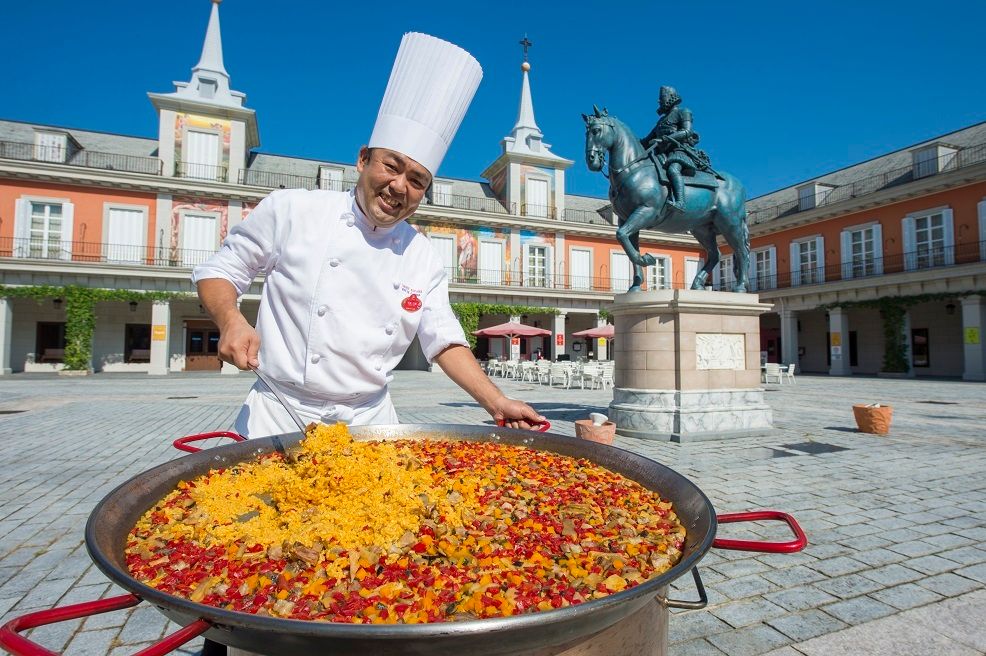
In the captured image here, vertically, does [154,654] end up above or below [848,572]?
above

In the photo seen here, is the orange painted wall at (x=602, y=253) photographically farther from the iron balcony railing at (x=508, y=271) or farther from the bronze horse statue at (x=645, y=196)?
the bronze horse statue at (x=645, y=196)

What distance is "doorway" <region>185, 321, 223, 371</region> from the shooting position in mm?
26484

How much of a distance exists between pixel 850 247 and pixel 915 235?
2.92 m

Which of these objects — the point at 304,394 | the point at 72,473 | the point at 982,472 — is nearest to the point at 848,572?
the point at 304,394

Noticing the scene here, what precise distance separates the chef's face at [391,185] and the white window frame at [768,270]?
33.2 metres

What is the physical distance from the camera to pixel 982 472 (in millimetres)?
5723

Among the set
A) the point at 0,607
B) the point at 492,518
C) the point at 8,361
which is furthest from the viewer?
the point at 8,361

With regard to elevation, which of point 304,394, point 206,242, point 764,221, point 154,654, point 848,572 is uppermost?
point 764,221

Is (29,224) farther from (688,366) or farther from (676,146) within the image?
(688,366)

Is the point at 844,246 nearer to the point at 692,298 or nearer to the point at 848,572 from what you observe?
the point at 692,298

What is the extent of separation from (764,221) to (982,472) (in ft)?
95.8

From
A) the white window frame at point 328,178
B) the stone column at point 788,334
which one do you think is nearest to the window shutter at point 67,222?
the white window frame at point 328,178

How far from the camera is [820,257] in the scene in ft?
92.7

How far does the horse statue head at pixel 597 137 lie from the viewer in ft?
25.8
